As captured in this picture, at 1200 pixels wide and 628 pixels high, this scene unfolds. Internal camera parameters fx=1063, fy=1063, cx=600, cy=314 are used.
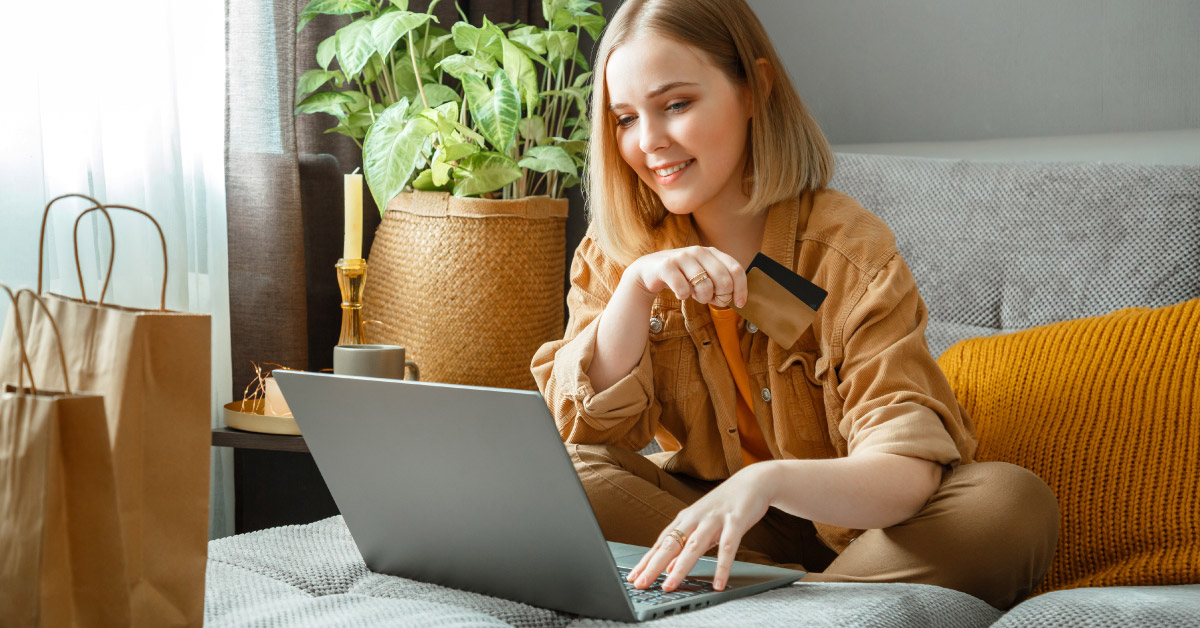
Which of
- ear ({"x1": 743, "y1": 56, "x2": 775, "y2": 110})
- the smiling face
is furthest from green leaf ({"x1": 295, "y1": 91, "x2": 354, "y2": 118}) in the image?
ear ({"x1": 743, "y1": 56, "x2": 775, "y2": 110})

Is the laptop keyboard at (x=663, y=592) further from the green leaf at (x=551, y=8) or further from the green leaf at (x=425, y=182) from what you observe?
the green leaf at (x=551, y=8)

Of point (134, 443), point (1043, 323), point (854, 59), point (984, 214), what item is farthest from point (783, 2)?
point (134, 443)

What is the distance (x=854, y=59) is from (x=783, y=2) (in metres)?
0.20

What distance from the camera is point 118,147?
1556 mm

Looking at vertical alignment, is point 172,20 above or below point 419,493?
above

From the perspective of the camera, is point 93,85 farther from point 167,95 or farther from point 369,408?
point 369,408

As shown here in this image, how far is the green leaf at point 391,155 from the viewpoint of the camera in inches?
66.3

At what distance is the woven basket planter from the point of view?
1.81 m

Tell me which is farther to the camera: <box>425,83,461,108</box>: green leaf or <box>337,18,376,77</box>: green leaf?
<box>425,83,461,108</box>: green leaf

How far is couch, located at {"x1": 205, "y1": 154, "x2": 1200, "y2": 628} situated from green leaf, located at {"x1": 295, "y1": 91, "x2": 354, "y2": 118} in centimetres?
83

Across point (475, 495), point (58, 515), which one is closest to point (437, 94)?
point (475, 495)

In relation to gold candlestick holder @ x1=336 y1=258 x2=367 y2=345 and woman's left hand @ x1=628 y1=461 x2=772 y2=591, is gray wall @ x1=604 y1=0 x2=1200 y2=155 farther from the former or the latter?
woman's left hand @ x1=628 y1=461 x2=772 y2=591

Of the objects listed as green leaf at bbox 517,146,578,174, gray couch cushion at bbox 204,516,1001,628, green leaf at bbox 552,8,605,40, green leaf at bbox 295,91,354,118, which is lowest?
gray couch cushion at bbox 204,516,1001,628

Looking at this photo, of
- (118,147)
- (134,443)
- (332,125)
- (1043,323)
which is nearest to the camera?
(134,443)
